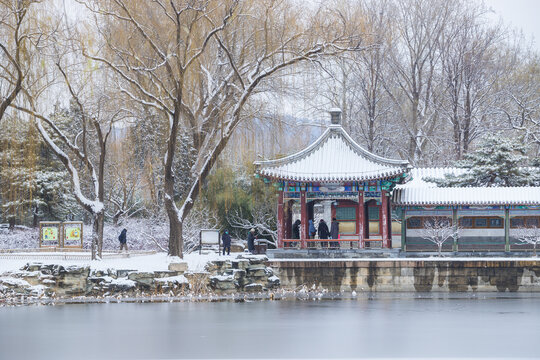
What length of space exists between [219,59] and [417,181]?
891 centimetres

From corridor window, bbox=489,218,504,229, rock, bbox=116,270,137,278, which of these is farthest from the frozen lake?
corridor window, bbox=489,218,504,229

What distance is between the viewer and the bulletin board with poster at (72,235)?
2700cm

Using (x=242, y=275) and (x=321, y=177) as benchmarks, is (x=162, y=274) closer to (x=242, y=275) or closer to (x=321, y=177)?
(x=242, y=275)

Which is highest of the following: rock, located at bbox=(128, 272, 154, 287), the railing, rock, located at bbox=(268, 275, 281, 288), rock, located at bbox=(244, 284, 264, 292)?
the railing

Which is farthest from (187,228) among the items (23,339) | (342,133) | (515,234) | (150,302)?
(23,339)

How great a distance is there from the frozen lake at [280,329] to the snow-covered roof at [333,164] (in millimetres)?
5381

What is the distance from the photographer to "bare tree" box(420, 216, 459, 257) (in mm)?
27953

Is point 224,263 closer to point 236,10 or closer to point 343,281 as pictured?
point 343,281

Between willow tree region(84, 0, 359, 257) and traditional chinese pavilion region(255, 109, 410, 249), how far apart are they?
7.81ft

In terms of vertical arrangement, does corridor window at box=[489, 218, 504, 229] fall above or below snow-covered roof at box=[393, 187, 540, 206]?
below

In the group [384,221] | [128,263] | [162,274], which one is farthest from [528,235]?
[128,263]

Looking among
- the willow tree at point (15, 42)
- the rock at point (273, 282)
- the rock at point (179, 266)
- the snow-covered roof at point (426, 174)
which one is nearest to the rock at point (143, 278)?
the rock at point (179, 266)

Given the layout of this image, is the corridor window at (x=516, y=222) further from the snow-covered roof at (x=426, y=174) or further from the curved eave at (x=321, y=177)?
the curved eave at (x=321, y=177)

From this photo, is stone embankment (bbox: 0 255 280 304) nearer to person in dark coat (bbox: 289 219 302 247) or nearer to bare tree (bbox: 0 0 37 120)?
person in dark coat (bbox: 289 219 302 247)
